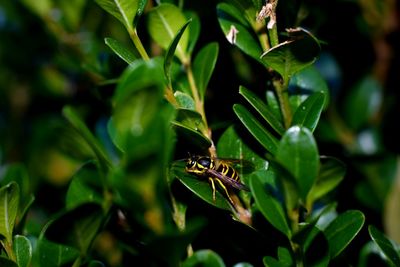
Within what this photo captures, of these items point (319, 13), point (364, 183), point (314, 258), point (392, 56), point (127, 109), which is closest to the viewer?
point (127, 109)

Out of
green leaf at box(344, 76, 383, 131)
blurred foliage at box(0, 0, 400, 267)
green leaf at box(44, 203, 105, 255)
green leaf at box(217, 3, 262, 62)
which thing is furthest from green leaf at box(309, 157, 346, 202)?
green leaf at box(344, 76, 383, 131)

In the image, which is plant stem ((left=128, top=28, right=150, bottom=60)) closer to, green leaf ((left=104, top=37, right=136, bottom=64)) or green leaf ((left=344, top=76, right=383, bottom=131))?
green leaf ((left=104, top=37, right=136, bottom=64))

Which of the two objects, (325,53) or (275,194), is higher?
(275,194)

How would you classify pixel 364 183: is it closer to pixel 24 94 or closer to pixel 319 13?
pixel 319 13

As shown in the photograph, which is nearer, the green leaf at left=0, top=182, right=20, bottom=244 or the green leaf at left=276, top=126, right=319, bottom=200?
the green leaf at left=276, top=126, right=319, bottom=200

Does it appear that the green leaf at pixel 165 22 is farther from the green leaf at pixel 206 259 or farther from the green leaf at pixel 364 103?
the green leaf at pixel 364 103

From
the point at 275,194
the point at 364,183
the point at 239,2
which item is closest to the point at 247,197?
the point at 275,194

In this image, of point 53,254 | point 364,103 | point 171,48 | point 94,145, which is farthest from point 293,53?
point 364,103
